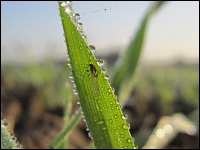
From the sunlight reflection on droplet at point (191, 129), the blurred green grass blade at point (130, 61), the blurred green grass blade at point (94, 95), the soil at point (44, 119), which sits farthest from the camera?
the soil at point (44, 119)

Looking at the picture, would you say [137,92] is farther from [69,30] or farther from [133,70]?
[69,30]

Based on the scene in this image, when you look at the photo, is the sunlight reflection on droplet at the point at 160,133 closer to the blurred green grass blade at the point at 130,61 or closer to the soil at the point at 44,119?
the blurred green grass blade at the point at 130,61

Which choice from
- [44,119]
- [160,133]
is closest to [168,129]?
[160,133]

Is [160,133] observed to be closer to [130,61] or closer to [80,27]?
[130,61]

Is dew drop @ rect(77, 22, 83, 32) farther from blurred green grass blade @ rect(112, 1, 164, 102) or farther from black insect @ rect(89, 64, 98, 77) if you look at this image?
blurred green grass blade @ rect(112, 1, 164, 102)

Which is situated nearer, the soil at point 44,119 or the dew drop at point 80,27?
the dew drop at point 80,27

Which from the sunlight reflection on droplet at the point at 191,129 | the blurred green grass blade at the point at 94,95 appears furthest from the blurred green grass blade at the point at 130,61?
the blurred green grass blade at the point at 94,95
